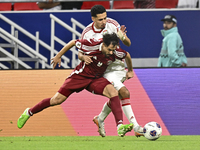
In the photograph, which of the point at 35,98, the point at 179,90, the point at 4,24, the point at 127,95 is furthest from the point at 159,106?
the point at 4,24

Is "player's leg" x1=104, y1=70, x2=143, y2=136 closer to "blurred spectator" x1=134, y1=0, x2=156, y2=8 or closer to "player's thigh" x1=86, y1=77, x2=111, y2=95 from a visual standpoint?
"player's thigh" x1=86, y1=77, x2=111, y2=95

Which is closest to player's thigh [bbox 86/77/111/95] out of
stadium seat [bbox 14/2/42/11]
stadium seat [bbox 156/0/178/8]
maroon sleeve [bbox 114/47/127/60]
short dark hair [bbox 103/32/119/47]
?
maroon sleeve [bbox 114/47/127/60]

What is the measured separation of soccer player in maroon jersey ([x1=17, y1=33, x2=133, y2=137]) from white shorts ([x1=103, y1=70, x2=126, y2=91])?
0.10 metres

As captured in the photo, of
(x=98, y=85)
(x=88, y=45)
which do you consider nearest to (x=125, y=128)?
(x=98, y=85)

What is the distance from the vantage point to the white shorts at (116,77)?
545 centimetres

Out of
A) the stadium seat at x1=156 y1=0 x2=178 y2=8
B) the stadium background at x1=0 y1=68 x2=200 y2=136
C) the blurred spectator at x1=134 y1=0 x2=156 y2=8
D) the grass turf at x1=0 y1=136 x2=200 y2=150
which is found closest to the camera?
the grass turf at x1=0 y1=136 x2=200 y2=150

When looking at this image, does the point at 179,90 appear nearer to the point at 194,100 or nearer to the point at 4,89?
the point at 194,100

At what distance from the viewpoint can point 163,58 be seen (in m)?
7.80

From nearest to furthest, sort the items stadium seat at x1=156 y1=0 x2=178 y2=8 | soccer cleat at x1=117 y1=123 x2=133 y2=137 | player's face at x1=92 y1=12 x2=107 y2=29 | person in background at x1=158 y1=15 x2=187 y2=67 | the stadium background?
soccer cleat at x1=117 y1=123 x2=133 y2=137, player's face at x1=92 y1=12 x2=107 y2=29, the stadium background, person in background at x1=158 y1=15 x2=187 y2=67, stadium seat at x1=156 y1=0 x2=178 y2=8

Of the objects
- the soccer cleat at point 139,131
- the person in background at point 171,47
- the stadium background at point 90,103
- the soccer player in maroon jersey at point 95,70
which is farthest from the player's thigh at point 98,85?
the person in background at point 171,47

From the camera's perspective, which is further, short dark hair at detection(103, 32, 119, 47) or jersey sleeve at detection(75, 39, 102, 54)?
jersey sleeve at detection(75, 39, 102, 54)

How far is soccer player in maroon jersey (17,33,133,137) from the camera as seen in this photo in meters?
5.11

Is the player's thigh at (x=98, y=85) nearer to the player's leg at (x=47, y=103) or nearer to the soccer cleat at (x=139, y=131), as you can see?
the player's leg at (x=47, y=103)

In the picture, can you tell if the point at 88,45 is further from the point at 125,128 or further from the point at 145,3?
the point at 145,3
